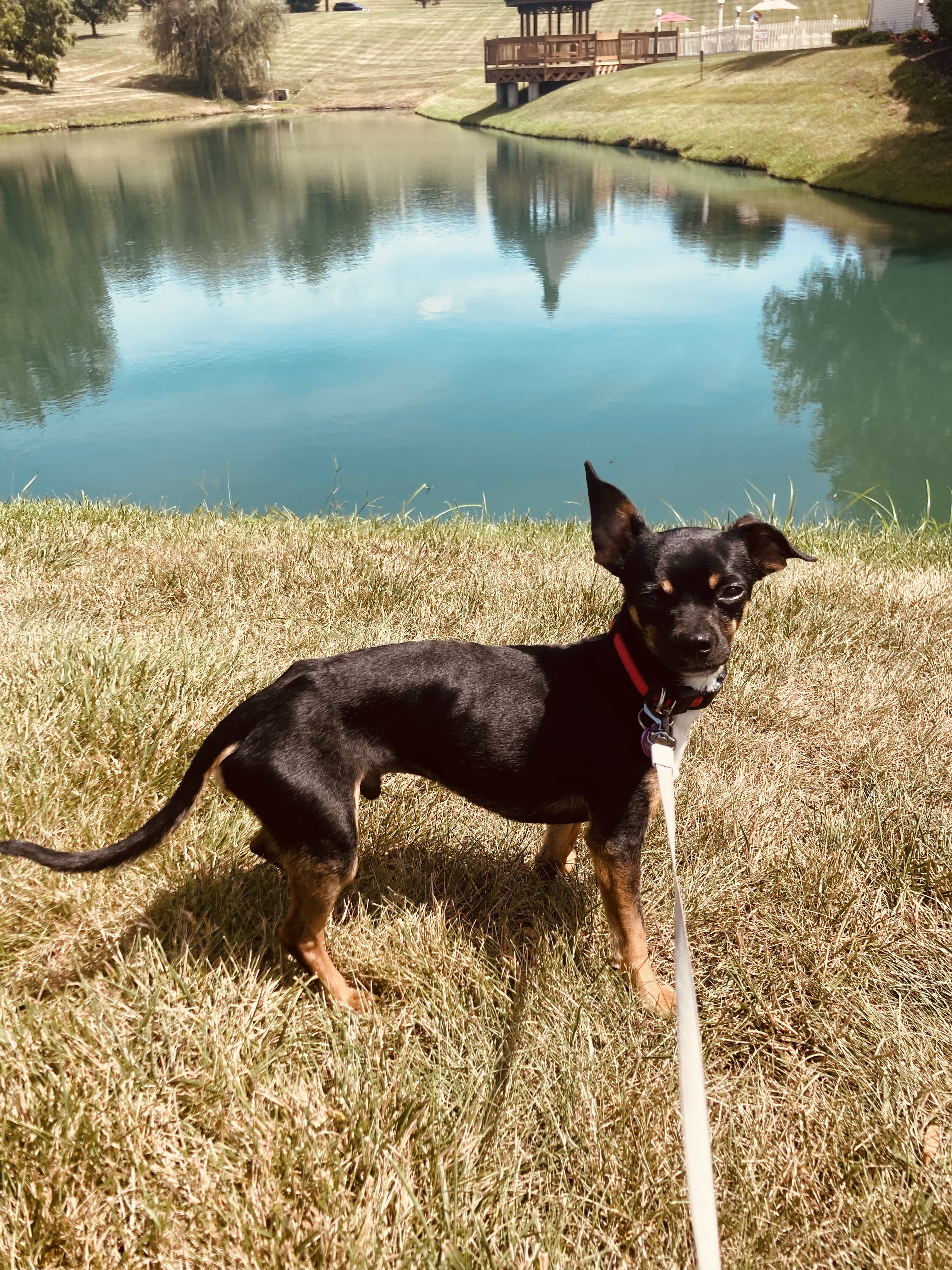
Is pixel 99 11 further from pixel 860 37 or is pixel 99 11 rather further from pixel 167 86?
pixel 860 37

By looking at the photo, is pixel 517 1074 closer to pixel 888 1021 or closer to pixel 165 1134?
pixel 165 1134

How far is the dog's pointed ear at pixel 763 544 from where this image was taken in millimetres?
2592

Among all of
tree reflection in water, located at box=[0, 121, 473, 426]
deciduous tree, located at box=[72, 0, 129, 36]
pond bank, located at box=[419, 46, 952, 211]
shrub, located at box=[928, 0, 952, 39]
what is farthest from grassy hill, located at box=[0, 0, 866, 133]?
shrub, located at box=[928, 0, 952, 39]

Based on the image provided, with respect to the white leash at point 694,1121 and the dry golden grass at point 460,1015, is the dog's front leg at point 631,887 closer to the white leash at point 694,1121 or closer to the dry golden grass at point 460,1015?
the dry golden grass at point 460,1015

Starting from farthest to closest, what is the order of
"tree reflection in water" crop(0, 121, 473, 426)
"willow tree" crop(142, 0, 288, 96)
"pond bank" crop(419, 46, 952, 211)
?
1. "willow tree" crop(142, 0, 288, 96)
2. "pond bank" crop(419, 46, 952, 211)
3. "tree reflection in water" crop(0, 121, 473, 426)

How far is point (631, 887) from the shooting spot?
257cm

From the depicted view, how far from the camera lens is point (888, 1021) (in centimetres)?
245

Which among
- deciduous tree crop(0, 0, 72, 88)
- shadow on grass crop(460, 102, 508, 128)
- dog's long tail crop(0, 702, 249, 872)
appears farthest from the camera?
deciduous tree crop(0, 0, 72, 88)

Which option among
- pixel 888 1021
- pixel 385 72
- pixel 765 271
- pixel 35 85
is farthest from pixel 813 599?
pixel 385 72

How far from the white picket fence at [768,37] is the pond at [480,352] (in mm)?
26112

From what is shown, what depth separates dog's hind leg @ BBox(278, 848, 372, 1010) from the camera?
2406 mm

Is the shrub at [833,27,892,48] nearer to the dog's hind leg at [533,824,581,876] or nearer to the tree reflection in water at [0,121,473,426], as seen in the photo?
the tree reflection in water at [0,121,473,426]

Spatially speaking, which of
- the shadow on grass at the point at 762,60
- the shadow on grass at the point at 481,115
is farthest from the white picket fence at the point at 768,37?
the shadow on grass at the point at 481,115

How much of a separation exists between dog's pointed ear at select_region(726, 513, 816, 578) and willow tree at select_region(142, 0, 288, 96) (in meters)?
72.0
